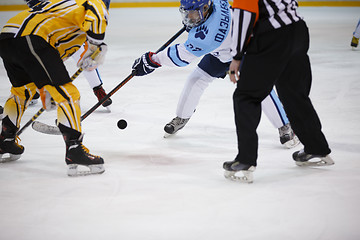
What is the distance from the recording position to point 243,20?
2428mm

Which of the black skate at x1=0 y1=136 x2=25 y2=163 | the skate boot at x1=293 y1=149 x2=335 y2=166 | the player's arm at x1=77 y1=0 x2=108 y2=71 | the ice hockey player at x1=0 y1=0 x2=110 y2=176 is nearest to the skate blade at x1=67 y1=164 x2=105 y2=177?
the ice hockey player at x1=0 y1=0 x2=110 y2=176

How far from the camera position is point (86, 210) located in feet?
7.70

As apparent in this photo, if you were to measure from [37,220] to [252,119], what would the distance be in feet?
3.47

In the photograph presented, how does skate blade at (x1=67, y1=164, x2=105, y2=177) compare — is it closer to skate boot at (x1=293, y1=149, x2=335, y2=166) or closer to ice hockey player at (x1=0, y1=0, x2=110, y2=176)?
ice hockey player at (x1=0, y1=0, x2=110, y2=176)

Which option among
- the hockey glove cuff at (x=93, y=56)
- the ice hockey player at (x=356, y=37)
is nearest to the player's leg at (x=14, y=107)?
the hockey glove cuff at (x=93, y=56)

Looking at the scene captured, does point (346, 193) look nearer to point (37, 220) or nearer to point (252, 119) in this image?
point (252, 119)

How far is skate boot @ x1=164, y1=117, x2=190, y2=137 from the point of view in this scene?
11.6ft

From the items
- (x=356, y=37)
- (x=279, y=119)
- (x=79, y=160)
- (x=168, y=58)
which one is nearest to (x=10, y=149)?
(x=79, y=160)

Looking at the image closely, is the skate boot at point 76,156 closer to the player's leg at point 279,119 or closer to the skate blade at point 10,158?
the skate blade at point 10,158

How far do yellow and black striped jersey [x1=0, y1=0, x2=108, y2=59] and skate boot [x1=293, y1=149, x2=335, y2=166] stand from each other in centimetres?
117

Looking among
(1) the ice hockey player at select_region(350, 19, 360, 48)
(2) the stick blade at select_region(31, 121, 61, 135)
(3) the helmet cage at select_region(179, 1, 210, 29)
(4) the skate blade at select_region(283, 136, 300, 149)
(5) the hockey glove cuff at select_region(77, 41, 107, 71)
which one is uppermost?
(3) the helmet cage at select_region(179, 1, 210, 29)

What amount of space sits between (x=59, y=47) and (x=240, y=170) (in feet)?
3.62

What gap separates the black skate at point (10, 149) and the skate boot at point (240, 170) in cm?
115

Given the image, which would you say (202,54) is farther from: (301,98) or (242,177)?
(242,177)
